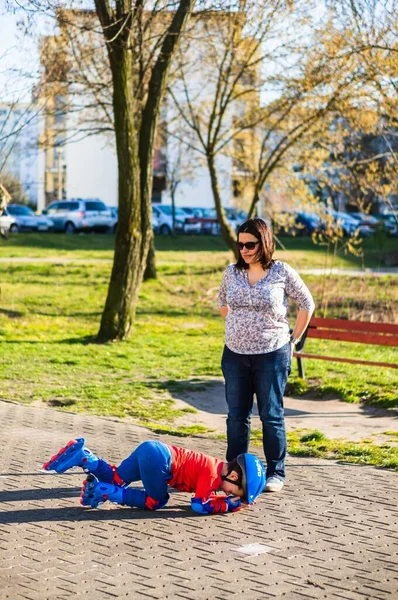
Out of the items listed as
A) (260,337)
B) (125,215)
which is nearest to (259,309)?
(260,337)

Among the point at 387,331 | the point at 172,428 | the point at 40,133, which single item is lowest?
the point at 172,428

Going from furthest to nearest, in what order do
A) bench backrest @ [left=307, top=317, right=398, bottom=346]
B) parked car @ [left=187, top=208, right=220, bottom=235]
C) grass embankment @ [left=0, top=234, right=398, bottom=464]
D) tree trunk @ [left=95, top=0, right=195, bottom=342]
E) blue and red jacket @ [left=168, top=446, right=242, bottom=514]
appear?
parked car @ [left=187, top=208, right=220, bottom=235]
tree trunk @ [left=95, top=0, right=195, bottom=342]
bench backrest @ [left=307, top=317, right=398, bottom=346]
grass embankment @ [left=0, top=234, right=398, bottom=464]
blue and red jacket @ [left=168, top=446, right=242, bottom=514]

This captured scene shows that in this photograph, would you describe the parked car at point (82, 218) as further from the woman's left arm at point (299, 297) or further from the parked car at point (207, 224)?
the woman's left arm at point (299, 297)

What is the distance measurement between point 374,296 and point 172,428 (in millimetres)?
11785

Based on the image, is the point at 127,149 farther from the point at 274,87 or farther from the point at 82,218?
the point at 82,218

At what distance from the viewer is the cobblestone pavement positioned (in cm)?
485

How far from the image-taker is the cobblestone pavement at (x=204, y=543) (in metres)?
4.85

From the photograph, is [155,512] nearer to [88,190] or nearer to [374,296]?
[374,296]

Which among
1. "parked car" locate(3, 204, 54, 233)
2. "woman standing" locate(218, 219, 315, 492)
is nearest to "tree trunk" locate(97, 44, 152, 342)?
"woman standing" locate(218, 219, 315, 492)

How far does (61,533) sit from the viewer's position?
5.77m

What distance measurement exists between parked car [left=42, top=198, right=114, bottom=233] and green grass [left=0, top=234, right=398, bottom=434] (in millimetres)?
23270

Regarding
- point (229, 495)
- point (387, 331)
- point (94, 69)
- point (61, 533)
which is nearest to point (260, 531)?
point (229, 495)

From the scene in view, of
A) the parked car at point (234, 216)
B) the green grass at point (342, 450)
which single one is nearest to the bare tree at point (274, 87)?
the green grass at point (342, 450)

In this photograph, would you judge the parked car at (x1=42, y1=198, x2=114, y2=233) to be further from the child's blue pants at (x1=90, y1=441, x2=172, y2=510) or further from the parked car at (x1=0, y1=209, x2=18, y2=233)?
the child's blue pants at (x1=90, y1=441, x2=172, y2=510)
